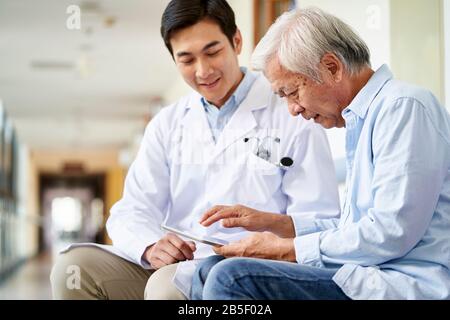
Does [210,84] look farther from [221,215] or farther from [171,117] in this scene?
[221,215]

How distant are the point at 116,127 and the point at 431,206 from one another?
803cm

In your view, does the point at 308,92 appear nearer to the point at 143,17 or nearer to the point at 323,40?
the point at 323,40

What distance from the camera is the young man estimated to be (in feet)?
5.17

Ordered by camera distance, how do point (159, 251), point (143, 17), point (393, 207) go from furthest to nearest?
point (143, 17) < point (159, 251) < point (393, 207)

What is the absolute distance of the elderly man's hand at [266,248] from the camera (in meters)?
1.21

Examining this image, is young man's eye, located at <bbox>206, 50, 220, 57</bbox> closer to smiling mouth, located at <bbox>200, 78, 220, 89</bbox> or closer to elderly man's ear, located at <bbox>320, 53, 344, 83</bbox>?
smiling mouth, located at <bbox>200, 78, 220, 89</bbox>

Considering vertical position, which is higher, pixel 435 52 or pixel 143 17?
pixel 143 17

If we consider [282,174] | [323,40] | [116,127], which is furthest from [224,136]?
[116,127]

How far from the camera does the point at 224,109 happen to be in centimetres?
173

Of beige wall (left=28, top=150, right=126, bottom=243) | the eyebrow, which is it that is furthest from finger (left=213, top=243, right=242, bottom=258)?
beige wall (left=28, top=150, right=126, bottom=243)

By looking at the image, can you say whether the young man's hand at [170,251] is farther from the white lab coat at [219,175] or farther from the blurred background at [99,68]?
the blurred background at [99,68]

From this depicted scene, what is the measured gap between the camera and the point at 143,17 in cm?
292

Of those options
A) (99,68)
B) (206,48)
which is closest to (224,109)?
→ (206,48)

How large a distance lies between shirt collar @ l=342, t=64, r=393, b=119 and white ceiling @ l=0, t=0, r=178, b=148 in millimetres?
966
